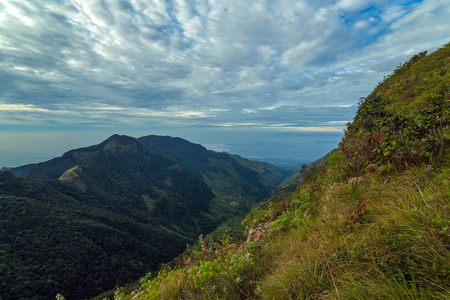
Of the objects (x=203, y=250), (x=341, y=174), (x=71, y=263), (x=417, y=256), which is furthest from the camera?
(x=71, y=263)

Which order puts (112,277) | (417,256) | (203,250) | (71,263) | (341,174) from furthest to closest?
(112,277)
(71,263)
(341,174)
(203,250)
(417,256)

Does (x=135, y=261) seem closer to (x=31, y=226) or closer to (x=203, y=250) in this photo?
(x=31, y=226)

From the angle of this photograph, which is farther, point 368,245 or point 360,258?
point 368,245

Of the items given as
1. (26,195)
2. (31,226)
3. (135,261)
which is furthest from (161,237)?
(26,195)

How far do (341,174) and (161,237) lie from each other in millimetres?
171732

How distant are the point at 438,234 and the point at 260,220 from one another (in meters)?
6.12

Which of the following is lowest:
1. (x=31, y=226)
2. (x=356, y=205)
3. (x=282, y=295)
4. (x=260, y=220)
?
(x=31, y=226)

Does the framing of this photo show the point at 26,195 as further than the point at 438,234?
Yes

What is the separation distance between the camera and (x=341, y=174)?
7984mm

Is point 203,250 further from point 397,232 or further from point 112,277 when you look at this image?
point 112,277

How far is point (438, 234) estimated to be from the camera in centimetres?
266

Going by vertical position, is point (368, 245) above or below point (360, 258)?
above

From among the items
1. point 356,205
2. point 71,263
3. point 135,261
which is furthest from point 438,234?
point 135,261

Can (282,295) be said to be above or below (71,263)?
above
